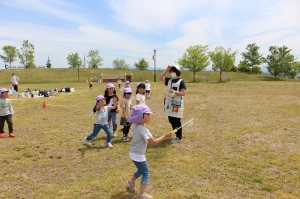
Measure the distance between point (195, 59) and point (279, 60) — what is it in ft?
86.8

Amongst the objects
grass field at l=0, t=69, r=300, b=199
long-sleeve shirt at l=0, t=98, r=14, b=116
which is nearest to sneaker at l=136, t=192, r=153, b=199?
grass field at l=0, t=69, r=300, b=199

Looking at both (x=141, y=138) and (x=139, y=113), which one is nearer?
(x=139, y=113)

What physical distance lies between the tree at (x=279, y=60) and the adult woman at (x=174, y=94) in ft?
204

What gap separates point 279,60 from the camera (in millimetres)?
59062

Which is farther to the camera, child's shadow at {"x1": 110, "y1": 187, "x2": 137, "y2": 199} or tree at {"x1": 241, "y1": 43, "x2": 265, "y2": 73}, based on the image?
tree at {"x1": 241, "y1": 43, "x2": 265, "y2": 73}

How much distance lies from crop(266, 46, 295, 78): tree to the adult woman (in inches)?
2452

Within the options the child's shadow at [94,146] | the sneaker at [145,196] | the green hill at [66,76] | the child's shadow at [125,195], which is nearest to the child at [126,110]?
the child's shadow at [94,146]

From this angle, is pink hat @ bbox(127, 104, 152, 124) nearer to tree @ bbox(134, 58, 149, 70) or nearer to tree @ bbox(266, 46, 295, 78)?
tree @ bbox(266, 46, 295, 78)

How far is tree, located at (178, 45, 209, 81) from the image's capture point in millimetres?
49094

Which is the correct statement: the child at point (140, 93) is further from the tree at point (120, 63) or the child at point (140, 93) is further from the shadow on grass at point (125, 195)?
the tree at point (120, 63)

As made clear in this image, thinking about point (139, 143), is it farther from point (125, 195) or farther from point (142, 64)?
point (142, 64)

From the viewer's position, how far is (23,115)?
11312mm

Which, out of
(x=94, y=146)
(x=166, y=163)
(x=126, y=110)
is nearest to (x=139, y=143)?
(x=166, y=163)

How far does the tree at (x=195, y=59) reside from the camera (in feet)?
161
